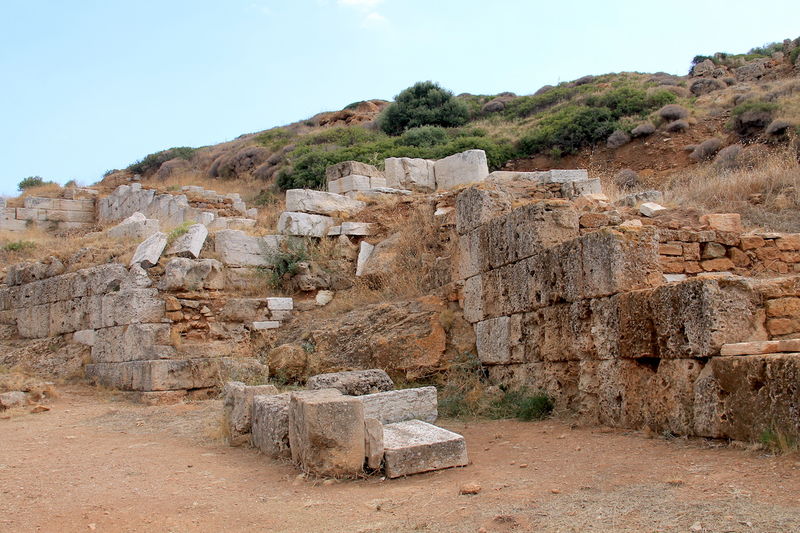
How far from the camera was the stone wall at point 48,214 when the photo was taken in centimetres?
1850

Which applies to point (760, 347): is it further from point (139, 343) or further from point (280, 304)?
point (139, 343)

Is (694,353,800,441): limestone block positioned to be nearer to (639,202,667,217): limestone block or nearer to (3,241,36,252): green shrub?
(639,202,667,217): limestone block

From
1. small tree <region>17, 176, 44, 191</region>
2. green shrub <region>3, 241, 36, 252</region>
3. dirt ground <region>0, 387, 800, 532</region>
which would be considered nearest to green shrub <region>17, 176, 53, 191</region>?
small tree <region>17, 176, 44, 191</region>

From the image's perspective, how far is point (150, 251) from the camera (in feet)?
34.8

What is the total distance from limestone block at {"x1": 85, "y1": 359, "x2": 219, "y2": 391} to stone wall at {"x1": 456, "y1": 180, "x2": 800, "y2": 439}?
12.6 ft

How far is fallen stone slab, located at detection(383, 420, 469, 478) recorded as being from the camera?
15.9 feet

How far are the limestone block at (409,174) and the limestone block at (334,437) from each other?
379 inches

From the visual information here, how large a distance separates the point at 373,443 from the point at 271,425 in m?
1.26

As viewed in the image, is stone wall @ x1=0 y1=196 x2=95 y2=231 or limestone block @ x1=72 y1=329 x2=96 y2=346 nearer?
limestone block @ x1=72 y1=329 x2=96 y2=346

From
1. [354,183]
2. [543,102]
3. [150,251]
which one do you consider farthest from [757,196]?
[543,102]

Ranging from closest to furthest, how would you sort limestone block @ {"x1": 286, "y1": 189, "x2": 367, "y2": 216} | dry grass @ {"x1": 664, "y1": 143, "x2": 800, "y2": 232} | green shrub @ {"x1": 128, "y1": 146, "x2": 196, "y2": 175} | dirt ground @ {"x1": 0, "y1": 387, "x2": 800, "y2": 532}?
dirt ground @ {"x1": 0, "y1": 387, "x2": 800, "y2": 532} < dry grass @ {"x1": 664, "y1": 143, "x2": 800, "y2": 232} < limestone block @ {"x1": 286, "y1": 189, "x2": 367, "y2": 216} < green shrub @ {"x1": 128, "y1": 146, "x2": 196, "y2": 175}

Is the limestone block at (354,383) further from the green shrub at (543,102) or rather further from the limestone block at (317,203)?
the green shrub at (543,102)

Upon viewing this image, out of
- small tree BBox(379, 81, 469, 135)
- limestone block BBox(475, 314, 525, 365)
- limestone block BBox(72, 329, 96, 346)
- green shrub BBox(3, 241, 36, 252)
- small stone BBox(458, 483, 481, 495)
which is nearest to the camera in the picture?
small stone BBox(458, 483, 481, 495)

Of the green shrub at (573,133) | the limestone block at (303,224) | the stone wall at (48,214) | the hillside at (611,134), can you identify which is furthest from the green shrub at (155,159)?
the limestone block at (303,224)
